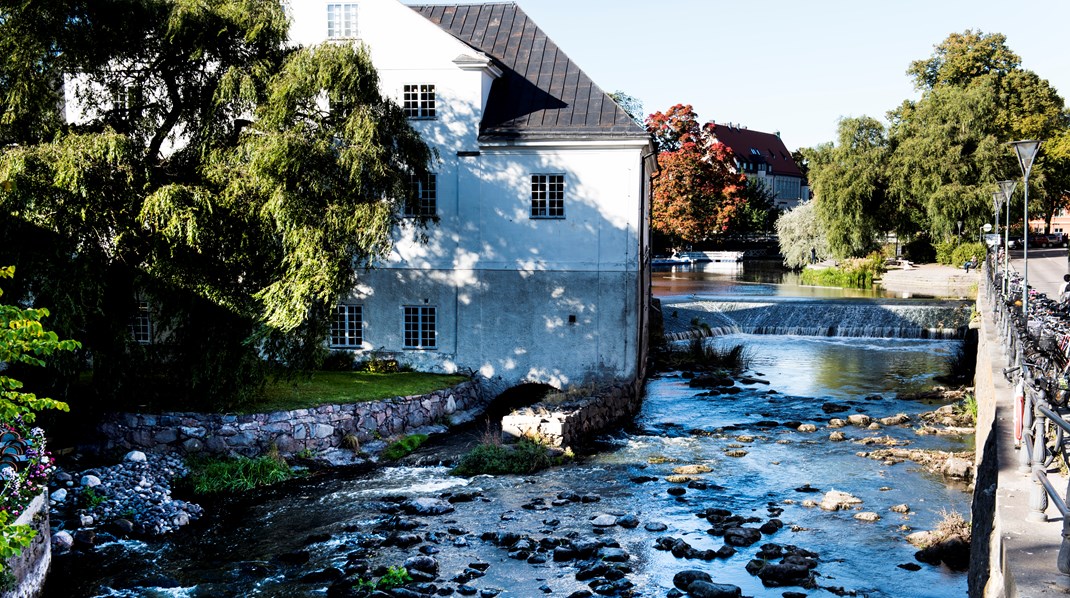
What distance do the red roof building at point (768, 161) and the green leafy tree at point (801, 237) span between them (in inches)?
1884

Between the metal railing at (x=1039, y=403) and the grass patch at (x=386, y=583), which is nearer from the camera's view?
the metal railing at (x=1039, y=403)

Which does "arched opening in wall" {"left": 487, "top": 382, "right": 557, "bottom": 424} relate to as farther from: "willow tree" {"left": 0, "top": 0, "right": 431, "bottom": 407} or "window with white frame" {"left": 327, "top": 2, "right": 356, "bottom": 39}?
"window with white frame" {"left": 327, "top": 2, "right": 356, "bottom": 39}

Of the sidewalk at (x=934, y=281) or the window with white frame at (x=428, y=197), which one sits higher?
the window with white frame at (x=428, y=197)

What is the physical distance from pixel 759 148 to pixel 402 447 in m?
115

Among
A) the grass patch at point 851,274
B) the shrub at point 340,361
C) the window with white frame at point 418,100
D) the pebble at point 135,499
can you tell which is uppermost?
the window with white frame at point 418,100

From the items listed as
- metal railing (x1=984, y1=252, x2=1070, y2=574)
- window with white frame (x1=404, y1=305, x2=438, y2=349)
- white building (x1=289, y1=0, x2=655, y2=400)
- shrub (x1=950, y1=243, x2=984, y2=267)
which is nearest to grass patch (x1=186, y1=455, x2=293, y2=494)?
window with white frame (x1=404, y1=305, x2=438, y2=349)

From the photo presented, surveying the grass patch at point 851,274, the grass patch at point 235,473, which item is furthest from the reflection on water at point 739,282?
the grass patch at point 235,473

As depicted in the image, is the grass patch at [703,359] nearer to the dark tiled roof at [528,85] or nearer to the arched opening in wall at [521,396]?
the arched opening in wall at [521,396]

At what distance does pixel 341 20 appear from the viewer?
25.1m

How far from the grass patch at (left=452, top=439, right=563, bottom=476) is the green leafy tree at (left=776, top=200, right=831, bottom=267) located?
1995 inches

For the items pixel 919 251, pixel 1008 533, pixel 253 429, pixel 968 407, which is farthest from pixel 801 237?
pixel 1008 533

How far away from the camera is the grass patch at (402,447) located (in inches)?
813

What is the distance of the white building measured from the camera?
2506cm

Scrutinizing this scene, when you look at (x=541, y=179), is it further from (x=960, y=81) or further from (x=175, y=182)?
(x=960, y=81)
